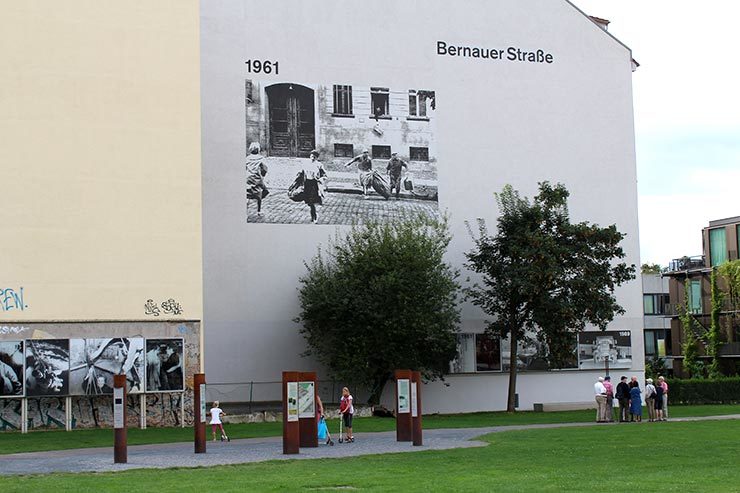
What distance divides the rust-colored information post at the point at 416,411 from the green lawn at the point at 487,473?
243 cm

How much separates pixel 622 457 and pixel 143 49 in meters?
26.7

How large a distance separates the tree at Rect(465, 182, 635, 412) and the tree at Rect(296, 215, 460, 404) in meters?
2.40

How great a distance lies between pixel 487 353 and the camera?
2215 inches

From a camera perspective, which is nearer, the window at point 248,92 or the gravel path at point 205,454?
the gravel path at point 205,454

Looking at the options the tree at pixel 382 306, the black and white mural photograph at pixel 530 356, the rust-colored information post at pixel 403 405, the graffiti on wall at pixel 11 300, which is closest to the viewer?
the rust-colored information post at pixel 403 405

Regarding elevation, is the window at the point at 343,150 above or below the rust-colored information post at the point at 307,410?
above

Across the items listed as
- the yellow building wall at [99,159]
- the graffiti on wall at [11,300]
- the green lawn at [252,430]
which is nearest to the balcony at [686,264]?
the green lawn at [252,430]

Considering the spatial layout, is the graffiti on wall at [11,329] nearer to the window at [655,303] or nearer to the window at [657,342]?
the window at [657,342]

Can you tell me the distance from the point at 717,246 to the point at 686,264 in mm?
4759

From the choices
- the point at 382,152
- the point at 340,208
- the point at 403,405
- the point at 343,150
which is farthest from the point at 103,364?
the point at 382,152

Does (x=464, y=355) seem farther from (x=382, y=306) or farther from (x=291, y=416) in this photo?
(x=291, y=416)

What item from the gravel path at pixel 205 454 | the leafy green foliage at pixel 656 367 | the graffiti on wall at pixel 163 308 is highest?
the graffiti on wall at pixel 163 308

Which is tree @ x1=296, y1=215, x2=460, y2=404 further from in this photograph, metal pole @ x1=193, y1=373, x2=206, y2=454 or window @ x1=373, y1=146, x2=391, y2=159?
metal pole @ x1=193, y1=373, x2=206, y2=454

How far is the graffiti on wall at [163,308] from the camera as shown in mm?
43375
